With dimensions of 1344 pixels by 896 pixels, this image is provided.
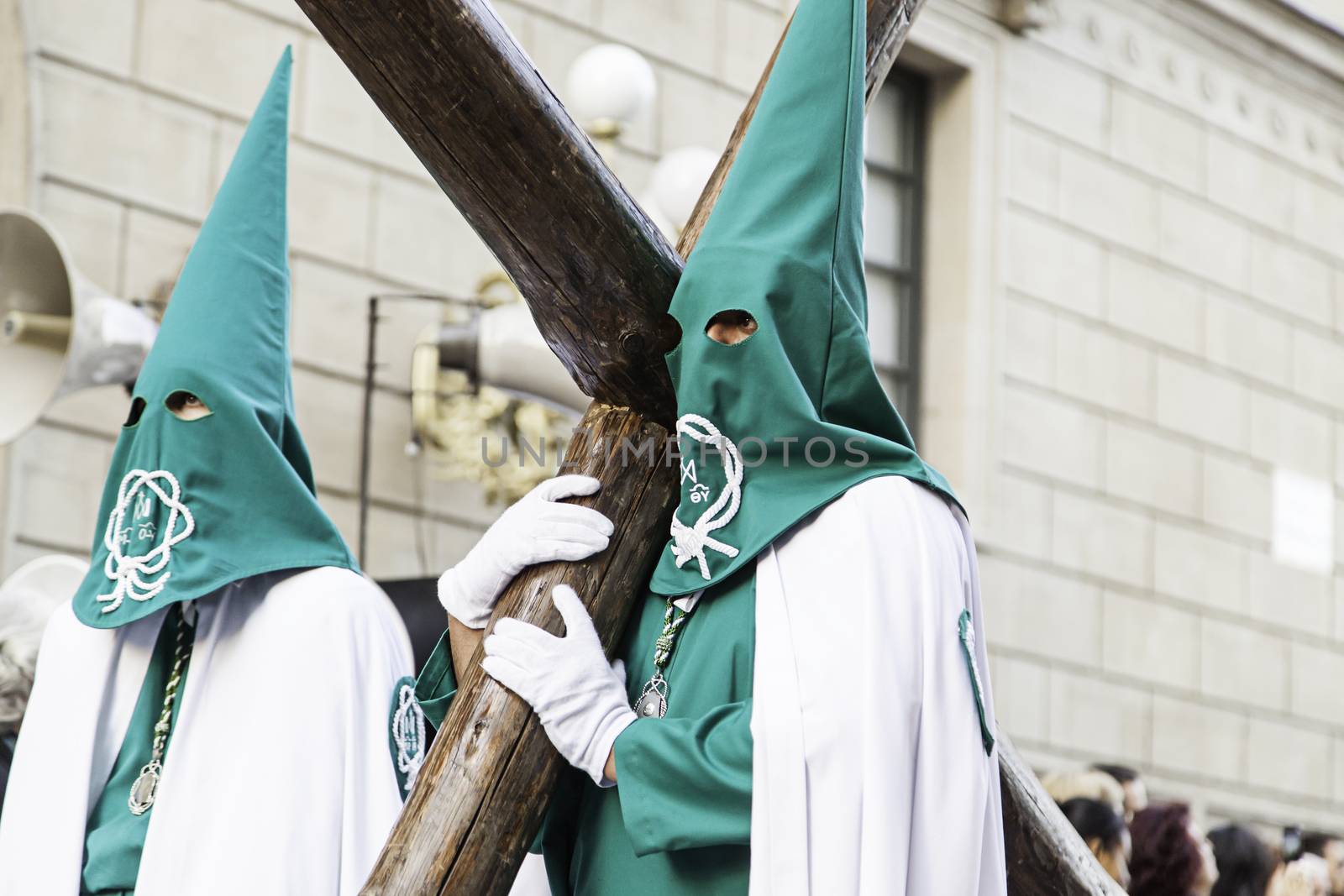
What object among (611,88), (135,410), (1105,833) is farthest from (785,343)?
(611,88)

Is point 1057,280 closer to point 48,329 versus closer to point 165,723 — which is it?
point 48,329

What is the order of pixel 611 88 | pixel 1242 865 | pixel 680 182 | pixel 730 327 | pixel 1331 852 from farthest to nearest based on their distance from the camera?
pixel 611 88
pixel 680 182
pixel 1331 852
pixel 1242 865
pixel 730 327

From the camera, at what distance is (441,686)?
3158 mm

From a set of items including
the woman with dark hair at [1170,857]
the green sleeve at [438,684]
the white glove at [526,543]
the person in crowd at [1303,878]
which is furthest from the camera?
the person in crowd at [1303,878]

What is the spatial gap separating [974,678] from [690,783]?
0.43 meters

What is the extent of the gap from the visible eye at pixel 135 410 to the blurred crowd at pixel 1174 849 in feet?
8.27

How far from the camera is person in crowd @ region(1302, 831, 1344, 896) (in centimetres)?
644

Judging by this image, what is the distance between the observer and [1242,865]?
6230 mm

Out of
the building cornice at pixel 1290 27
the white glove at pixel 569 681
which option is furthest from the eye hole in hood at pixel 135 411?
the building cornice at pixel 1290 27

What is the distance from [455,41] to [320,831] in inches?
64.4

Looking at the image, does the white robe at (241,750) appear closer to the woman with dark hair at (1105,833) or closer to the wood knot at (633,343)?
the wood knot at (633,343)

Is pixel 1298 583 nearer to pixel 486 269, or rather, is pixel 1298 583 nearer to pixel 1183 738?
pixel 1183 738

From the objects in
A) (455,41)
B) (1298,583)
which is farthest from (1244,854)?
(1298,583)

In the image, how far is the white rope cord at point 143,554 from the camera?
3.63 metres
